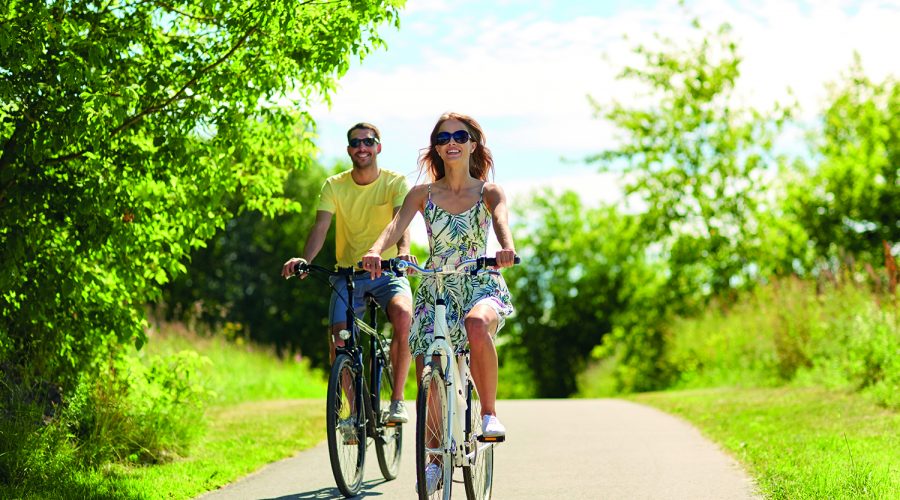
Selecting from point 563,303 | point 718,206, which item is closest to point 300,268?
point 718,206

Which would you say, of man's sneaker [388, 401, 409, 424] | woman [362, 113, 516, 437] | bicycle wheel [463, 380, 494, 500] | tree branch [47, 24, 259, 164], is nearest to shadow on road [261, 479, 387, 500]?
man's sneaker [388, 401, 409, 424]

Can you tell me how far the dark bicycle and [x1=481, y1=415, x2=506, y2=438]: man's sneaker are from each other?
1320 millimetres

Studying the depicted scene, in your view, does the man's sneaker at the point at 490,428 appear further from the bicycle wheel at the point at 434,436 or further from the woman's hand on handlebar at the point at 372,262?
the woman's hand on handlebar at the point at 372,262

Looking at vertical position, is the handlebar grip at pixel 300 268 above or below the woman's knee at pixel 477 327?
above

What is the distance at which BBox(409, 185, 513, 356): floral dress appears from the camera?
6.49m

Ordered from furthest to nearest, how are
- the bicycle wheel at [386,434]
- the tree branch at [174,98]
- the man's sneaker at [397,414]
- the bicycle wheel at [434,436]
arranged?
the tree branch at [174,98] → the bicycle wheel at [386,434] → the man's sneaker at [397,414] → the bicycle wheel at [434,436]

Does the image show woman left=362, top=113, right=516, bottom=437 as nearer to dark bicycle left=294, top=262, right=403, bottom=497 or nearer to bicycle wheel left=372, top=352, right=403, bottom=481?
dark bicycle left=294, top=262, right=403, bottom=497

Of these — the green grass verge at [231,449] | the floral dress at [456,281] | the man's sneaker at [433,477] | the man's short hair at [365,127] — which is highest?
the man's short hair at [365,127]

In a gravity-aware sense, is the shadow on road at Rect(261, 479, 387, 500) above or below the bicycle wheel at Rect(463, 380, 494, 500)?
below

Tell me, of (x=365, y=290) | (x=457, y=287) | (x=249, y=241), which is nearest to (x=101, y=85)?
(x=365, y=290)

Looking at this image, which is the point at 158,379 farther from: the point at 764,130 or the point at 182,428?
the point at 764,130

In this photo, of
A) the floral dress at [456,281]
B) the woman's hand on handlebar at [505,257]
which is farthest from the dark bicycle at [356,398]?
the woman's hand on handlebar at [505,257]

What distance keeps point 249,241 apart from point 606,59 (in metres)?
13.4

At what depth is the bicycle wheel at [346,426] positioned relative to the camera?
7.36 metres
